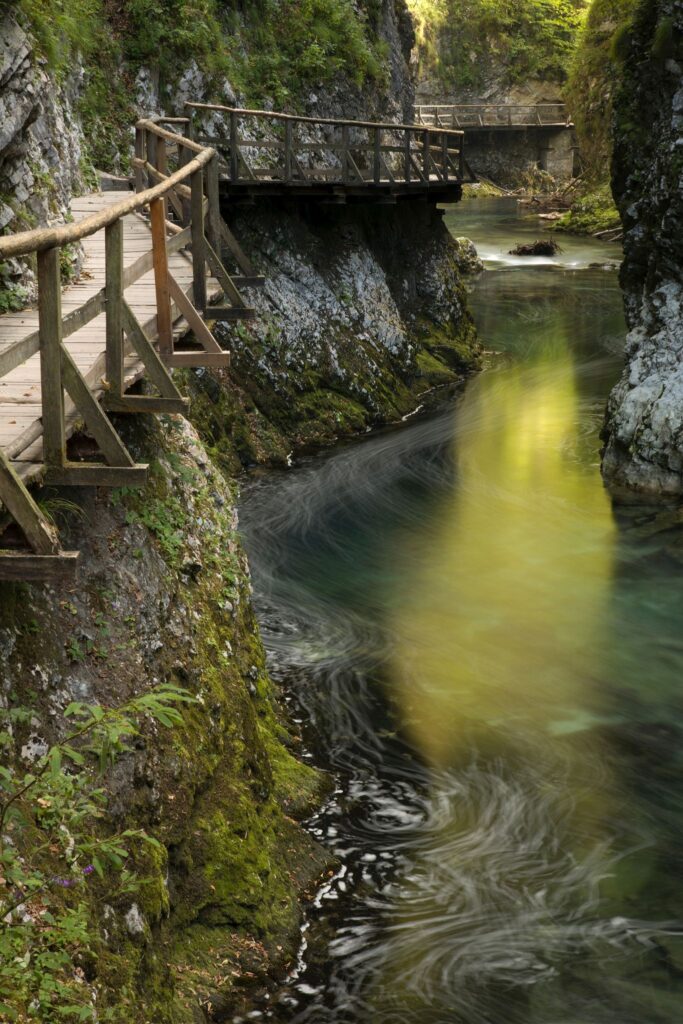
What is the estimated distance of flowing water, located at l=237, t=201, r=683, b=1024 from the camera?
748 cm

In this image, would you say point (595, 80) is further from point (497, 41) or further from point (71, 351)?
point (71, 351)

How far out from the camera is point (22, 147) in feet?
32.9

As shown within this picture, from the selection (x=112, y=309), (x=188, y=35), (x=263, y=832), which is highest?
(x=188, y=35)

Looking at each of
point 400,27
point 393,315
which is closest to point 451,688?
point 393,315

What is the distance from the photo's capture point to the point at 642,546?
15156mm

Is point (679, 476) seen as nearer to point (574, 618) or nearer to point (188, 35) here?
point (574, 618)

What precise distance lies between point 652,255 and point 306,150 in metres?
6.41

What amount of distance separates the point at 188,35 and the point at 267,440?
7.38 meters

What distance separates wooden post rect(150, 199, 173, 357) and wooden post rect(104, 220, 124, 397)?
931mm

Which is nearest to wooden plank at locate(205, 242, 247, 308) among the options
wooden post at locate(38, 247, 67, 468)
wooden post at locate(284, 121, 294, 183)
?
wooden post at locate(38, 247, 67, 468)

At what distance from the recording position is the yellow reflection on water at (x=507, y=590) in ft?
36.7

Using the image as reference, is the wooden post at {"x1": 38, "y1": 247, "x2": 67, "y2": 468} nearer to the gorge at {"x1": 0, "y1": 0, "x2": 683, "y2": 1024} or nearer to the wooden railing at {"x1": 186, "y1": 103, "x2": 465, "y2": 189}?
the gorge at {"x1": 0, "y1": 0, "x2": 683, "y2": 1024}

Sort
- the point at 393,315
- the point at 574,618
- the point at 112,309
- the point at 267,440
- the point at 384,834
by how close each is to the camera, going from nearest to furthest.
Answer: the point at 112,309
the point at 384,834
the point at 574,618
the point at 267,440
the point at 393,315

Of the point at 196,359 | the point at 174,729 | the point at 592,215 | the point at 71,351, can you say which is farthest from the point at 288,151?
the point at 592,215
